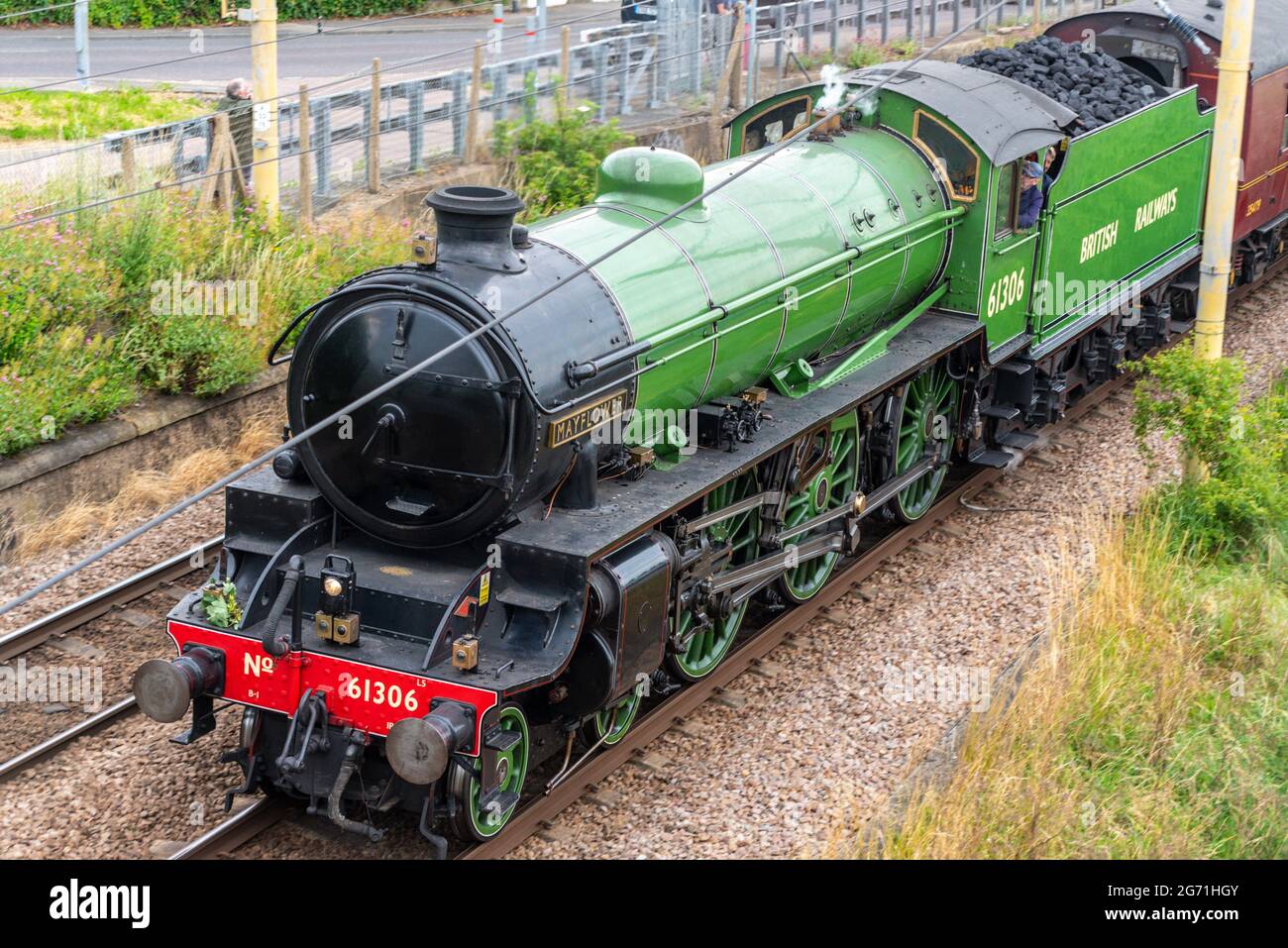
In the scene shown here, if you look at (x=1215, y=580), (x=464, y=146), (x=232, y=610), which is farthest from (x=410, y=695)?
(x=464, y=146)

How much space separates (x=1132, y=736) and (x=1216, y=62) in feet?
28.4

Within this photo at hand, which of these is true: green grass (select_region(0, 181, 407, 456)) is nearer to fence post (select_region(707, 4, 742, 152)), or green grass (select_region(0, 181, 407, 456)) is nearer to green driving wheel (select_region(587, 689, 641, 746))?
green driving wheel (select_region(587, 689, 641, 746))

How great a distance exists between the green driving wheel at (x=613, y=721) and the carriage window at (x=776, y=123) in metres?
5.00

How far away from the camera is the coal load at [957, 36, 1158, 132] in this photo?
512 inches

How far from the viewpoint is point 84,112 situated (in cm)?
1869

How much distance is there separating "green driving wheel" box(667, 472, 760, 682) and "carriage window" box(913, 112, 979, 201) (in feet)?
10.5

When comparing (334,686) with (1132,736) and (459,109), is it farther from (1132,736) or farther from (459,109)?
(459,109)

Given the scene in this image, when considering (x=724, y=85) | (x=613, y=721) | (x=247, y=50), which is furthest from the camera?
(x=247, y=50)

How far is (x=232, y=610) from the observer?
7.43 meters

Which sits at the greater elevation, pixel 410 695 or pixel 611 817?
pixel 410 695
